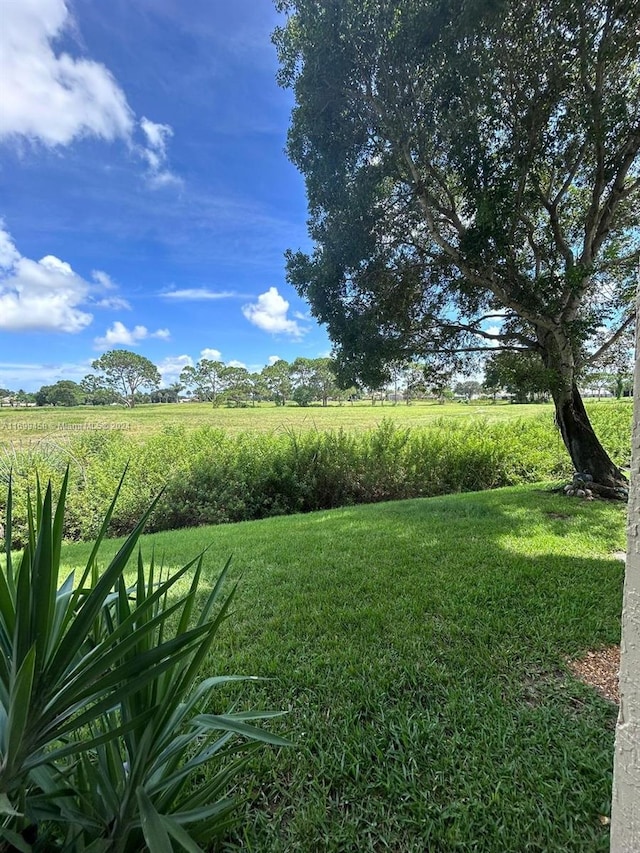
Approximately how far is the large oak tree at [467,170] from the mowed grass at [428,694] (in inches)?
114

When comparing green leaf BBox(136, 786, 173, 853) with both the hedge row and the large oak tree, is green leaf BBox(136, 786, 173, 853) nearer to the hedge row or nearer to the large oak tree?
the large oak tree

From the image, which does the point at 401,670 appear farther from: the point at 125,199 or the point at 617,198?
the point at 125,199

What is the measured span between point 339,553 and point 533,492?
12.6ft

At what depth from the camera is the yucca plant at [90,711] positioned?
0.73 metres

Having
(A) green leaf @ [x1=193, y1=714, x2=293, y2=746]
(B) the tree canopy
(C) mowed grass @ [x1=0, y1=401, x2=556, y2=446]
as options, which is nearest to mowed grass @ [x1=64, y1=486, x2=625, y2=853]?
(A) green leaf @ [x1=193, y1=714, x2=293, y2=746]

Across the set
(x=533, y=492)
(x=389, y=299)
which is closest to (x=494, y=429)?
(x=533, y=492)

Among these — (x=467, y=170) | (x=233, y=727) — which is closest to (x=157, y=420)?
(x=467, y=170)

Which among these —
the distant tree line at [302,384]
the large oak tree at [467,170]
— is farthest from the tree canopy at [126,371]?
the large oak tree at [467,170]

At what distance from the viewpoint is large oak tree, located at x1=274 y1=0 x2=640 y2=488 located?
3.66 metres

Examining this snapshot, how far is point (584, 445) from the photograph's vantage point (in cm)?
550

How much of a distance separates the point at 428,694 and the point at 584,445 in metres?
5.22

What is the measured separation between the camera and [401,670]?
6.04ft

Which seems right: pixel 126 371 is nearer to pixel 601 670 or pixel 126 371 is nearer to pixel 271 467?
pixel 271 467

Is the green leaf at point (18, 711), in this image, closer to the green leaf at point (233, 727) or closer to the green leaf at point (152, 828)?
the green leaf at point (152, 828)
